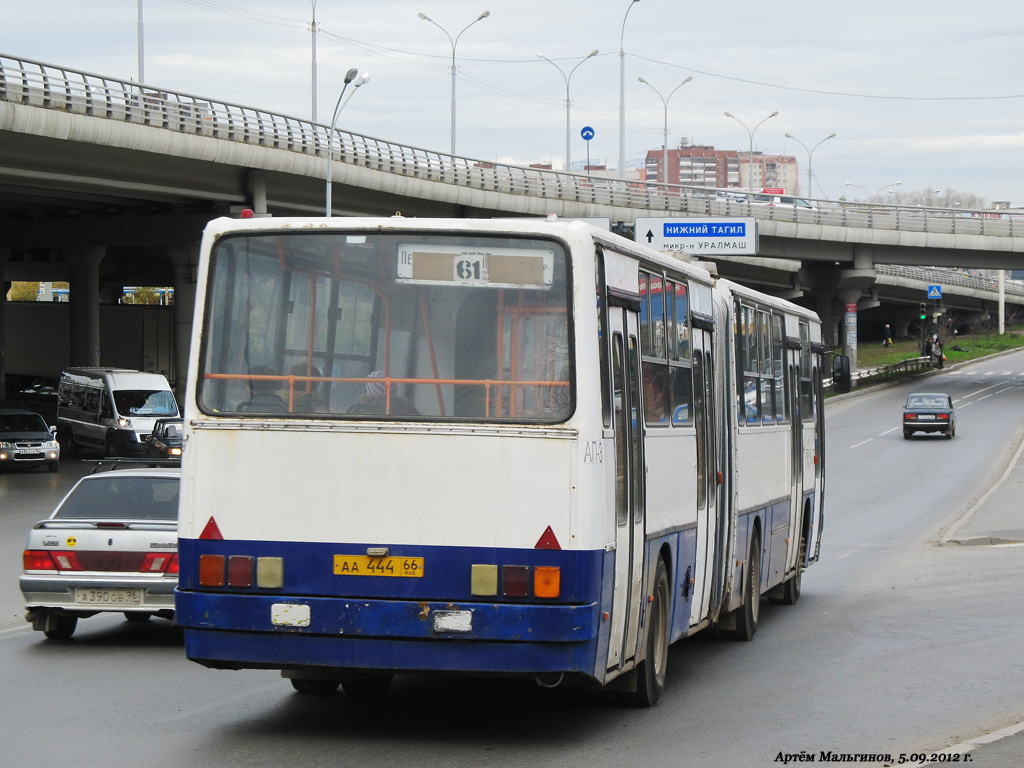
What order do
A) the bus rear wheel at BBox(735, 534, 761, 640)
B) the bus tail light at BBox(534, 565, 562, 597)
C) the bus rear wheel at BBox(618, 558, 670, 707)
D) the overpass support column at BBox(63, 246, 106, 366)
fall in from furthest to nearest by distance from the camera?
the overpass support column at BBox(63, 246, 106, 366), the bus rear wheel at BBox(735, 534, 761, 640), the bus rear wheel at BBox(618, 558, 670, 707), the bus tail light at BBox(534, 565, 562, 597)

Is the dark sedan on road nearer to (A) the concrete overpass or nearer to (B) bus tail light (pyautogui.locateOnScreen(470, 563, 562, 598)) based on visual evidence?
(A) the concrete overpass

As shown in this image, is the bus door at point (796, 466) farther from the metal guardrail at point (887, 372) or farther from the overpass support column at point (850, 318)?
the overpass support column at point (850, 318)

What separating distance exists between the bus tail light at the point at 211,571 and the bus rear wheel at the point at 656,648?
9.20 feet

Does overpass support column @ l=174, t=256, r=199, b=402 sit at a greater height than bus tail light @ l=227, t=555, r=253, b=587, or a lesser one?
greater

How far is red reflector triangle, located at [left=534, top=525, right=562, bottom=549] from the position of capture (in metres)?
7.82

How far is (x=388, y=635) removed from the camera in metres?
7.92

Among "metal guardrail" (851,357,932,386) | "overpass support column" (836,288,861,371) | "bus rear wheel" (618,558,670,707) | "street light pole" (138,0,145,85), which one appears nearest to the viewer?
"bus rear wheel" (618,558,670,707)

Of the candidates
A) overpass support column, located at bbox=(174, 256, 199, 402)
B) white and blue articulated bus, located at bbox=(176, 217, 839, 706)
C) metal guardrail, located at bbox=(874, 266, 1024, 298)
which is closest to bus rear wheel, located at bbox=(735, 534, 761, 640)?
white and blue articulated bus, located at bbox=(176, 217, 839, 706)

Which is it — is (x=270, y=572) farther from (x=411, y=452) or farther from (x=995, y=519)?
(x=995, y=519)

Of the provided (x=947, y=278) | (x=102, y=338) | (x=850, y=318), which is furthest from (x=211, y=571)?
(x=947, y=278)

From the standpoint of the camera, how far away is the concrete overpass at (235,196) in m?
37.1

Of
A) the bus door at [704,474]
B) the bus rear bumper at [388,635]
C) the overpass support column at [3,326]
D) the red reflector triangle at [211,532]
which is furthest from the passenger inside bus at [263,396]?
the overpass support column at [3,326]

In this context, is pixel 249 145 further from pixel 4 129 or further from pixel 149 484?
pixel 149 484

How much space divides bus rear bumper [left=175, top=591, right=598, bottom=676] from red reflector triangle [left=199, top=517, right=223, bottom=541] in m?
0.33
